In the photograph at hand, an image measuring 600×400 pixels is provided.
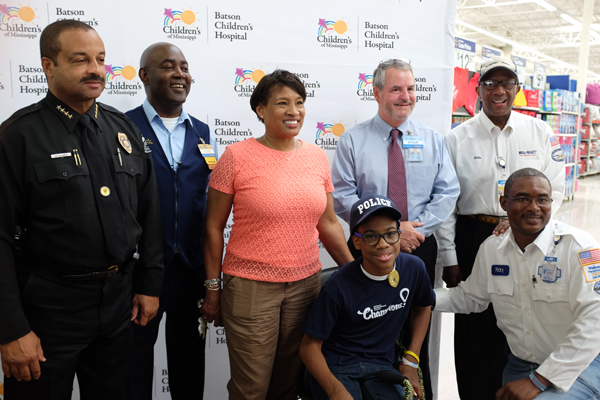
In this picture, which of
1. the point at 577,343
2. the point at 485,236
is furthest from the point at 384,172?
the point at 577,343

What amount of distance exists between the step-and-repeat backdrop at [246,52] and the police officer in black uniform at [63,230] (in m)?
1.12

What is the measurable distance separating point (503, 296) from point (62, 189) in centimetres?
190

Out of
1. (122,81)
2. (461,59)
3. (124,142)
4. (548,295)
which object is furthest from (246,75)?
(461,59)

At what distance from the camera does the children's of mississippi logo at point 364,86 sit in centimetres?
287

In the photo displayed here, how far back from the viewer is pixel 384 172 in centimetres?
244

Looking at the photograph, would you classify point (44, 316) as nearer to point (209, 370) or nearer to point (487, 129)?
point (209, 370)

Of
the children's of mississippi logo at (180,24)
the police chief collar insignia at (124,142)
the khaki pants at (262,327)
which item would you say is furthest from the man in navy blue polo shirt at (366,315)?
the children's of mississippi logo at (180,24)

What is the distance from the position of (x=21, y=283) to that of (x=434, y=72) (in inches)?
103

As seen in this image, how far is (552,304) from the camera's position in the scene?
1.88 m

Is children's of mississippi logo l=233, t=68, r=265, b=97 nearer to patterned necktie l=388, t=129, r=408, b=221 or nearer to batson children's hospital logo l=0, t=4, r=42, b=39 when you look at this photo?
patterned necktie l=388, t=129, r=408, b=221

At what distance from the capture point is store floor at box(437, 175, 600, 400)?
305 cm

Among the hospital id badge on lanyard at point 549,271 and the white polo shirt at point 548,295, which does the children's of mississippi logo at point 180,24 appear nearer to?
the white polo shirt at point 548,295

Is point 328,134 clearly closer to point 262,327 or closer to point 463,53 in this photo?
point 262,327

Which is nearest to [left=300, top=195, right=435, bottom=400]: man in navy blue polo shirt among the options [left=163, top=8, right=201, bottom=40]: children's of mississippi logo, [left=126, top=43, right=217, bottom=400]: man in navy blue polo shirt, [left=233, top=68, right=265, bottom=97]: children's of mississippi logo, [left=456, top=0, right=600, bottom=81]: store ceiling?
[left=126, top=43, right=217, bottom=400]: man in navy blue polo shirt
